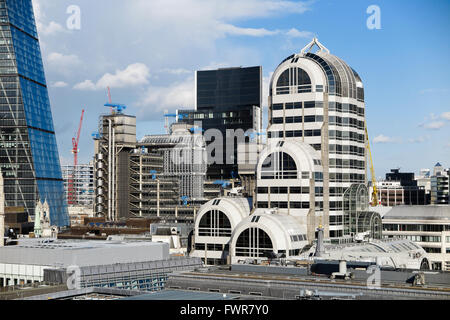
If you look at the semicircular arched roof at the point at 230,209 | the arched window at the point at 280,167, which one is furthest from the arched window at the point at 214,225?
the arched window at the point at 280,167

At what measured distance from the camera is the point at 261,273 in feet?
275

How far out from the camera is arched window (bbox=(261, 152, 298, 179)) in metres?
136

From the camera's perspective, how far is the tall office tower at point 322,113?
468 ft

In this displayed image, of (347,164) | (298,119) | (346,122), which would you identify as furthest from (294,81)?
(347,164)

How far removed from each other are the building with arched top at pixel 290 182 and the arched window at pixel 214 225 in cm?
768

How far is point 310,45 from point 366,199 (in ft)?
124

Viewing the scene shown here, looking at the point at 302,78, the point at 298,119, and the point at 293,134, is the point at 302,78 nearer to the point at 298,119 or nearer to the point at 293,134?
the point at 298,119

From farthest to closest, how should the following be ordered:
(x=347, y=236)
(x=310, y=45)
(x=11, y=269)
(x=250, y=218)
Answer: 1. (x=310, y=45)
2. (x=347, y=236)
3. (x=250, y=218)
4. (x=11, y=269)

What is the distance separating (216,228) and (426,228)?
56.5 meters

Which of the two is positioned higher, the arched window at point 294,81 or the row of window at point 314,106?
the arched window at point 294,81

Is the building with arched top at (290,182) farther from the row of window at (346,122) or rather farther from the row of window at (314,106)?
the row of window at (346,122)

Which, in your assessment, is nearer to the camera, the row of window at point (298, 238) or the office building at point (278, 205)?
the row of window at point (298, 238)
